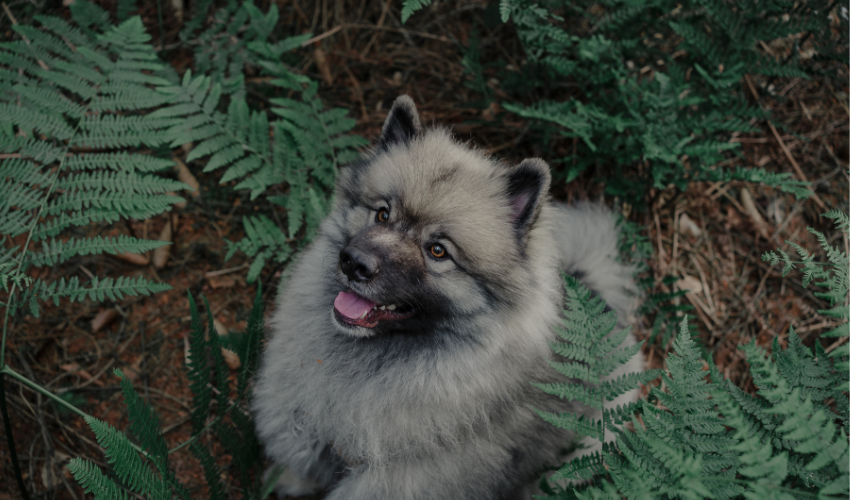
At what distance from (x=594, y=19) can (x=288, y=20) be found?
2.34m

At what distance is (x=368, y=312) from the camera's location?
7.30 ft

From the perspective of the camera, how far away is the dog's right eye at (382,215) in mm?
2326

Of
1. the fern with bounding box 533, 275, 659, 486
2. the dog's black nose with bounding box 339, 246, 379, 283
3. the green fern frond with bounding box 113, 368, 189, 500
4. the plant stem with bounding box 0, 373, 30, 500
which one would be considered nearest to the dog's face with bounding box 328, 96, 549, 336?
the dog's black nose with bounding box 339, 246, 379, 283

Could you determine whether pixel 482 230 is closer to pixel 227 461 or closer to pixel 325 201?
pixel 325 201

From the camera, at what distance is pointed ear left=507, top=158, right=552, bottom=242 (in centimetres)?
212

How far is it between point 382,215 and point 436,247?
0.32 m

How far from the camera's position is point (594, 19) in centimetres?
308

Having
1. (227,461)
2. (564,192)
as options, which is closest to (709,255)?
(564,192)

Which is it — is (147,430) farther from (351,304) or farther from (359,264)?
(359,264)

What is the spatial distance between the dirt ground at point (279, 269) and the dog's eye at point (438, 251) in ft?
4.35

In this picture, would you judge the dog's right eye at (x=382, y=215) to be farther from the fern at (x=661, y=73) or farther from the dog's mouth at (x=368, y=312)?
the fern at (x=661, y=73)

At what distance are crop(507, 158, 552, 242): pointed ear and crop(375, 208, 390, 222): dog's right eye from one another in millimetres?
561

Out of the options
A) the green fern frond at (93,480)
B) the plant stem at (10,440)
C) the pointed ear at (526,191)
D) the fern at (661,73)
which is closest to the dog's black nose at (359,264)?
the pointed ear at (526,191)

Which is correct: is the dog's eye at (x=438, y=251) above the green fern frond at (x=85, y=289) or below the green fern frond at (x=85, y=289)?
above
